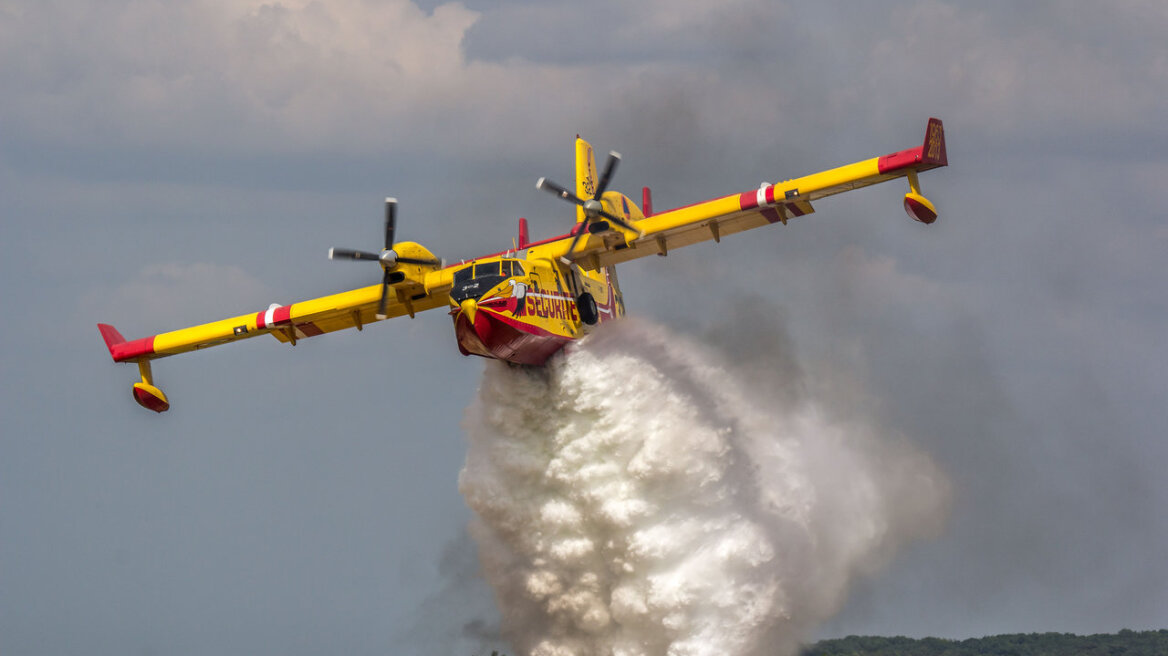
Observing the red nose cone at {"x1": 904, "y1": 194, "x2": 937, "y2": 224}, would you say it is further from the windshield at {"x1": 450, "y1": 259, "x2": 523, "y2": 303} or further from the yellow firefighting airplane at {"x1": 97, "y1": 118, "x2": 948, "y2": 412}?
the windshield at {"x1": 450, "y1": 259, "x2": 523, "y2": 303}

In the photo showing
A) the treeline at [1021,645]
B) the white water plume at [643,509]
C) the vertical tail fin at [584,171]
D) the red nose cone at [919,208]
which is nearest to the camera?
the red nose cone at [919,208]

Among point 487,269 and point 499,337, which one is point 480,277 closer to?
point 487,269

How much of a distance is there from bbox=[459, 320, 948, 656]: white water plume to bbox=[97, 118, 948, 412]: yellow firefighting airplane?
5.60 ft

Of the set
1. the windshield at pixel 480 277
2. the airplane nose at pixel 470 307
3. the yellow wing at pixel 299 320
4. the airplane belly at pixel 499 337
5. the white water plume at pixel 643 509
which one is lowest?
the white water plume at pixel 643 509

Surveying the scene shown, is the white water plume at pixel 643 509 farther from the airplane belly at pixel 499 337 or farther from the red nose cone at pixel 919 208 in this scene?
the red nose cone at pixel 919 208

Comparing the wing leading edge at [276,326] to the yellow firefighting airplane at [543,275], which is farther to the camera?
the wing leading edge at [276,326]

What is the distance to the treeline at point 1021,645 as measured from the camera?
7750 centimetres

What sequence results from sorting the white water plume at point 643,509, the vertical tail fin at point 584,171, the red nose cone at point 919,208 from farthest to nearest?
the vertical tail fin at point 584,171
the white water plume at point 643,509
the red nose cone at point 919,208

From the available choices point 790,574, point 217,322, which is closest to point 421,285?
point 217,322

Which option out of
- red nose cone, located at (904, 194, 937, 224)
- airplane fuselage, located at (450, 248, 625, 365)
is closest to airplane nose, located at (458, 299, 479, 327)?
airplane fuselage, located at (450, 248, 625, 365)

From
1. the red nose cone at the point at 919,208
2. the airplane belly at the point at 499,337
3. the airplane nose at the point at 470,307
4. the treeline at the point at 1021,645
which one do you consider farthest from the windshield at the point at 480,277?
the treeline at the point at 1021,645

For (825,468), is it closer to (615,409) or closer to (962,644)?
(615,409)

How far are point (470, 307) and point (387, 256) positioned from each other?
348cm

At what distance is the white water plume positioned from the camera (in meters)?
36.3
